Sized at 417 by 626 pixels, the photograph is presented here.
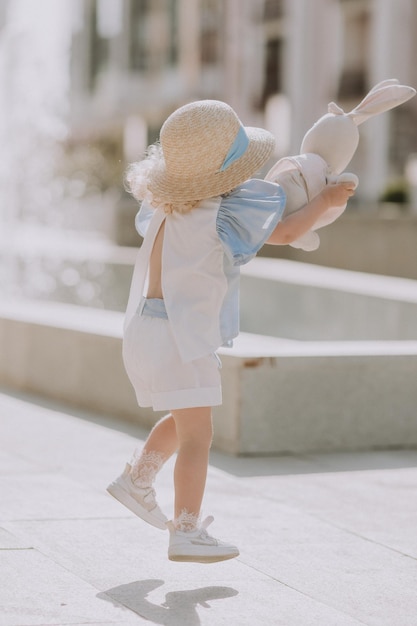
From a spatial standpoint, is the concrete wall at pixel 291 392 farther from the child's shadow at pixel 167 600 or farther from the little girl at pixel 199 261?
the child's shadow at pixel 167 600

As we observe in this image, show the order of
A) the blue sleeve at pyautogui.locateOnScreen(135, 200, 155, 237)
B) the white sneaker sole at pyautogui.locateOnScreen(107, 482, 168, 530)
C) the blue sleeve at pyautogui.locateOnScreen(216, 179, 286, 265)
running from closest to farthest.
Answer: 1. the blue sleeve at pyautogui.locateOnScreen(216, 179, 286, 265)
2. the white sneaker sole at pyautogui.locateOnScreen(107, 482, 168, 530)
3. the blue sleeve at pyautogui.locateOnScreen(135, 200, 155, 237)

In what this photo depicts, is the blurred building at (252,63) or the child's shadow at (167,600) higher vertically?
the blurred building at (252,63)

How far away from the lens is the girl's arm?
12.9ft

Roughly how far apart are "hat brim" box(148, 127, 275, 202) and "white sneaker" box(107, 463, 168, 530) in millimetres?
906

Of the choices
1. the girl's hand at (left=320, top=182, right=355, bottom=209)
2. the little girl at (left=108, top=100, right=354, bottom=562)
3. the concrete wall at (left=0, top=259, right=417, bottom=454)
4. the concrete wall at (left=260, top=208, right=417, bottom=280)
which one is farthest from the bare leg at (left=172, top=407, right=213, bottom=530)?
the concrete wall at (left=260, top=208, right=417, bottom=280)

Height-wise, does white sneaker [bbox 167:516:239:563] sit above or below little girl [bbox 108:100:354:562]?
below

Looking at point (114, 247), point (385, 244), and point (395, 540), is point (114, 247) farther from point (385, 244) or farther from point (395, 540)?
point (395, 540)

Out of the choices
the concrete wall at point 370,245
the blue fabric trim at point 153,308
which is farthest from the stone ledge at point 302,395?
the concrete wall at point 370,245

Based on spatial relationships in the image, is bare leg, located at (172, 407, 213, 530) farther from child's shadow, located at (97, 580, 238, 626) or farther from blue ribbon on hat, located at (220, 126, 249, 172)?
blue ribbon on hat, located at (220, 126, 249, 172)

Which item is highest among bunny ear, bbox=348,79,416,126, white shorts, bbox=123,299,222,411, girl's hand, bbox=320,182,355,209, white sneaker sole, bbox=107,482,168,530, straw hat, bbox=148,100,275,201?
bunny ear, bbox=348,79,416,126

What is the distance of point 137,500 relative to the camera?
4090 mm

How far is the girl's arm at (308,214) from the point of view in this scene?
12.9 feet

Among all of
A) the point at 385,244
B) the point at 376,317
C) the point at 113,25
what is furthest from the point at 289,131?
the point at 376,317

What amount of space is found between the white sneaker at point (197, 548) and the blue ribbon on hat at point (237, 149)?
3.61ft
